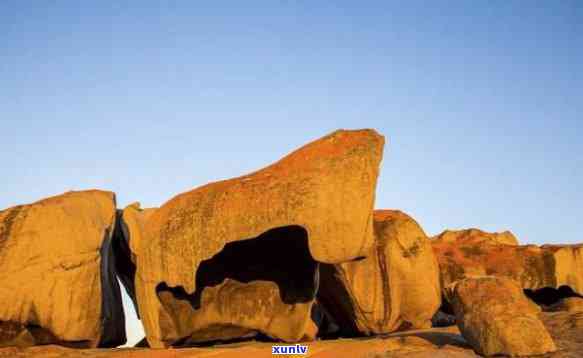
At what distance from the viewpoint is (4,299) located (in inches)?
582

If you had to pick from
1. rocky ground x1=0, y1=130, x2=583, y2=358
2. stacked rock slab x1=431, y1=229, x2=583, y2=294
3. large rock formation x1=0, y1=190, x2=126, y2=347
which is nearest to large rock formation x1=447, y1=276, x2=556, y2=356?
rocky ground x1=0, y1=130, x2=583, y2=358

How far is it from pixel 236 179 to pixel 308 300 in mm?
4271

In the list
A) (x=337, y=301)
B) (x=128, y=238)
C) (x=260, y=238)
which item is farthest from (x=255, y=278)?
(x=337, y=301)

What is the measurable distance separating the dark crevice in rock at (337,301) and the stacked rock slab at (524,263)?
20.6 ft

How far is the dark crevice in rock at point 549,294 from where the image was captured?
29.5 metres

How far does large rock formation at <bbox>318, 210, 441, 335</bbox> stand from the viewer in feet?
66.3

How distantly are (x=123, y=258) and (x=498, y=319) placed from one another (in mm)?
14177

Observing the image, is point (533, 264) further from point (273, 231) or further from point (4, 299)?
point (4, 299)

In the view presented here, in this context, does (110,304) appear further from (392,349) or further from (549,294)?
(549,294)

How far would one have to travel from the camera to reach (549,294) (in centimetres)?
3036

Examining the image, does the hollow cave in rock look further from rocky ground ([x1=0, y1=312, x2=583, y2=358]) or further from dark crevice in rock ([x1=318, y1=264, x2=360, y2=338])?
rocky ground ([x1=0, y1=312, x2=583, y2=358])

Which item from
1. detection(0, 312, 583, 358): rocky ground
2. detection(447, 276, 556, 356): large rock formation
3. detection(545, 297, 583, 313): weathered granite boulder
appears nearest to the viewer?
detection(447, 276, 556, 356): large rock formation

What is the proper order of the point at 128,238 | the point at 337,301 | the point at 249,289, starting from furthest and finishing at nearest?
the point at 337,301
the point at 128,238
the point at 249,289

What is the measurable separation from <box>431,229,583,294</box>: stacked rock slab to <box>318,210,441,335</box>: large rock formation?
5.62m
